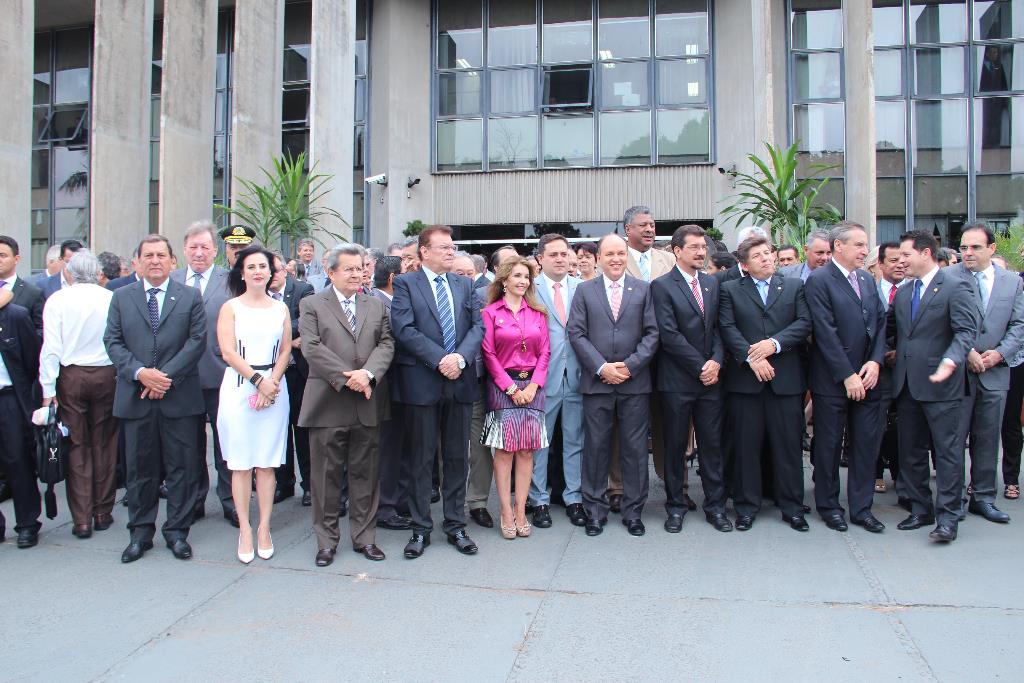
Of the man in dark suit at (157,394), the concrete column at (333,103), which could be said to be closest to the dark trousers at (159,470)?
the man in dark suit at (157,394)

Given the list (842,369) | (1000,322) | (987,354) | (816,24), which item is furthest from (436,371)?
(816,24)

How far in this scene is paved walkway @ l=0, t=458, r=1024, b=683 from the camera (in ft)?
10.7

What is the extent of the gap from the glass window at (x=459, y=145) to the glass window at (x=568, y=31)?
2371 mm

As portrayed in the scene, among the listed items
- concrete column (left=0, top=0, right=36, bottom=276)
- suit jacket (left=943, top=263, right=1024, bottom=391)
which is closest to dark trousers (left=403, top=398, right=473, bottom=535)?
suit jacket (left=943, top=263, right=1024, bottom=391)

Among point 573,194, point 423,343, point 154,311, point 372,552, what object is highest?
point 573,194

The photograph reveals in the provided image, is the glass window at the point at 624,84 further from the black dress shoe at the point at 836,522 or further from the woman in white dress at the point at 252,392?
the woman in white dress at the point at 252,392

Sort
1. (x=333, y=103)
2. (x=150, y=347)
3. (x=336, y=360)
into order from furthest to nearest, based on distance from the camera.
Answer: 1. (x=333, y=103)
2. (x=150, y=347)
3. (x=336, y=360)

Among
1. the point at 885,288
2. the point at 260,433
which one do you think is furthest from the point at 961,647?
the point at 260,433

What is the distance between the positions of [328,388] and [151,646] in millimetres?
1691

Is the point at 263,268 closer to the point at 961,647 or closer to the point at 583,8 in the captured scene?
the point at 961,647

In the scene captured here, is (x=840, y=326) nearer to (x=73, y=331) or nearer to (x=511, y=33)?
(x=73, y=331)

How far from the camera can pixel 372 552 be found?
4645 mm

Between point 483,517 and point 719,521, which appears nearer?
point 719,521

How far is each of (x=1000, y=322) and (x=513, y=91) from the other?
1348 cm
